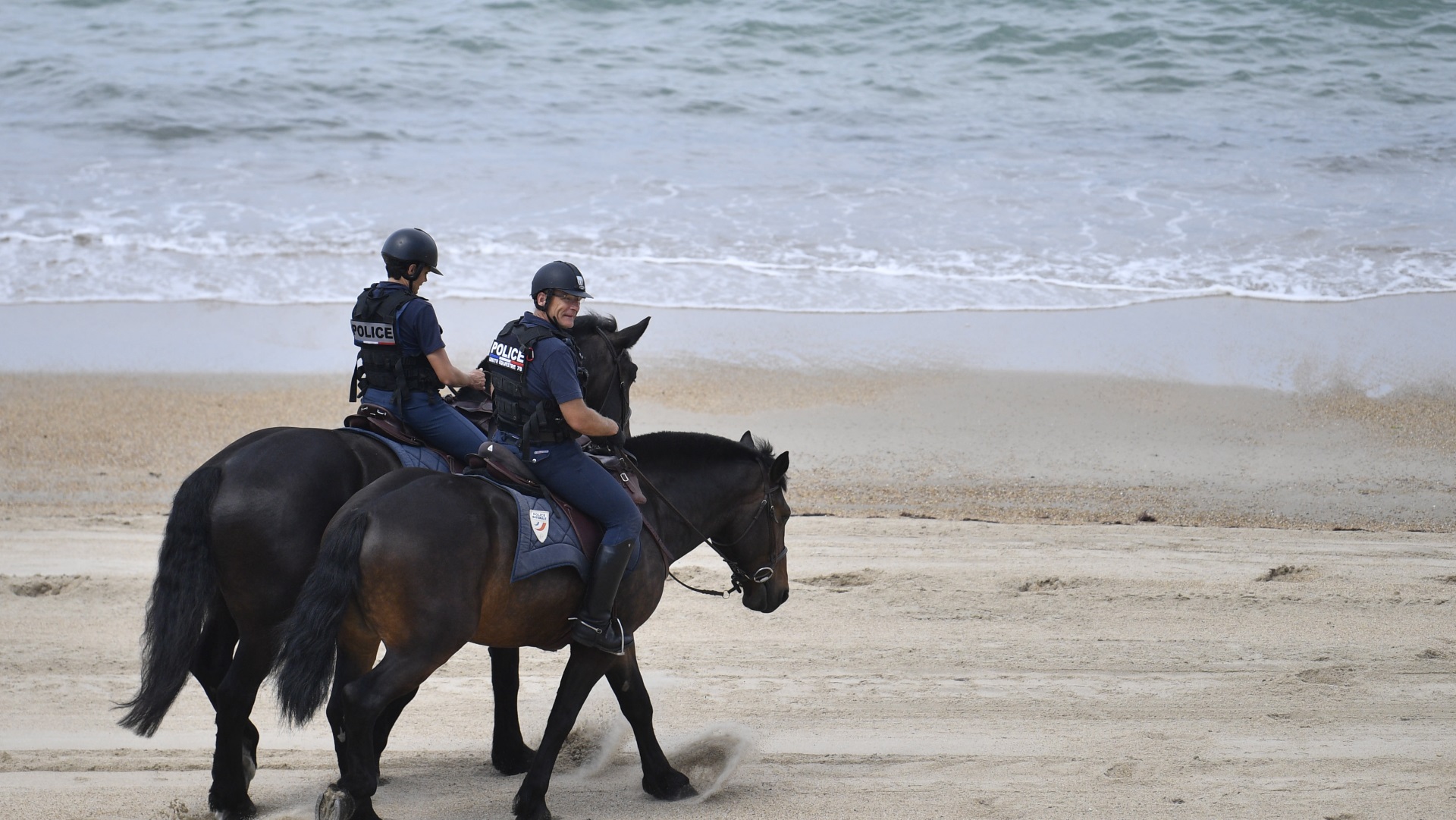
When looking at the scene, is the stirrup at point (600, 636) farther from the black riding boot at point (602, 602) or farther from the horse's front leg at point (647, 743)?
the horse's front leg at point (647, 743)

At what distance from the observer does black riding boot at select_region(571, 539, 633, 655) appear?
505 cm

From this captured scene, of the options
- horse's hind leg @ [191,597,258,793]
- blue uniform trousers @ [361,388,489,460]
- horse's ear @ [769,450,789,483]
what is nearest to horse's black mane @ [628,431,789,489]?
horse's ear @ [769,450,789,483]

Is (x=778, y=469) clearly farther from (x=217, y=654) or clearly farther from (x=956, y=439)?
(x=956, y=439)

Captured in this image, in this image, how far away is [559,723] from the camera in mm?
5113

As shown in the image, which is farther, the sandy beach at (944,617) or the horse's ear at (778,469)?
the horse's ear at (778,469)

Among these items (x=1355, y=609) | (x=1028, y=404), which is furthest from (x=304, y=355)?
(x=1355, y=609)

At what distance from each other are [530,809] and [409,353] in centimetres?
223

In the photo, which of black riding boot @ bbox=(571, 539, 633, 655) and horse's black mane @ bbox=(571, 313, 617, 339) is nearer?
black riding boot @ bbox=(571, 539, 633, 655)

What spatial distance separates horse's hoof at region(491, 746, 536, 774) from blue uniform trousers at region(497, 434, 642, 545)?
131 centimetres

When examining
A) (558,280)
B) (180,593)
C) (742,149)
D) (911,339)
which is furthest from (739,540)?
(742,149)

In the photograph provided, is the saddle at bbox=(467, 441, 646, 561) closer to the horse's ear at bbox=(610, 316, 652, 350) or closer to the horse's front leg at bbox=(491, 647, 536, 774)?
the horse's ear at bbox=(610, 316, 652, 350)

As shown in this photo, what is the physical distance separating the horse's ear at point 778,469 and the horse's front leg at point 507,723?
147 centimetres

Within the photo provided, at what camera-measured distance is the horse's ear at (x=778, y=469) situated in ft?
18.7

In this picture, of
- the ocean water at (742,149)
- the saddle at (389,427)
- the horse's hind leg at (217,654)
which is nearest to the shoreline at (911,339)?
the ocean water at (742,149)
